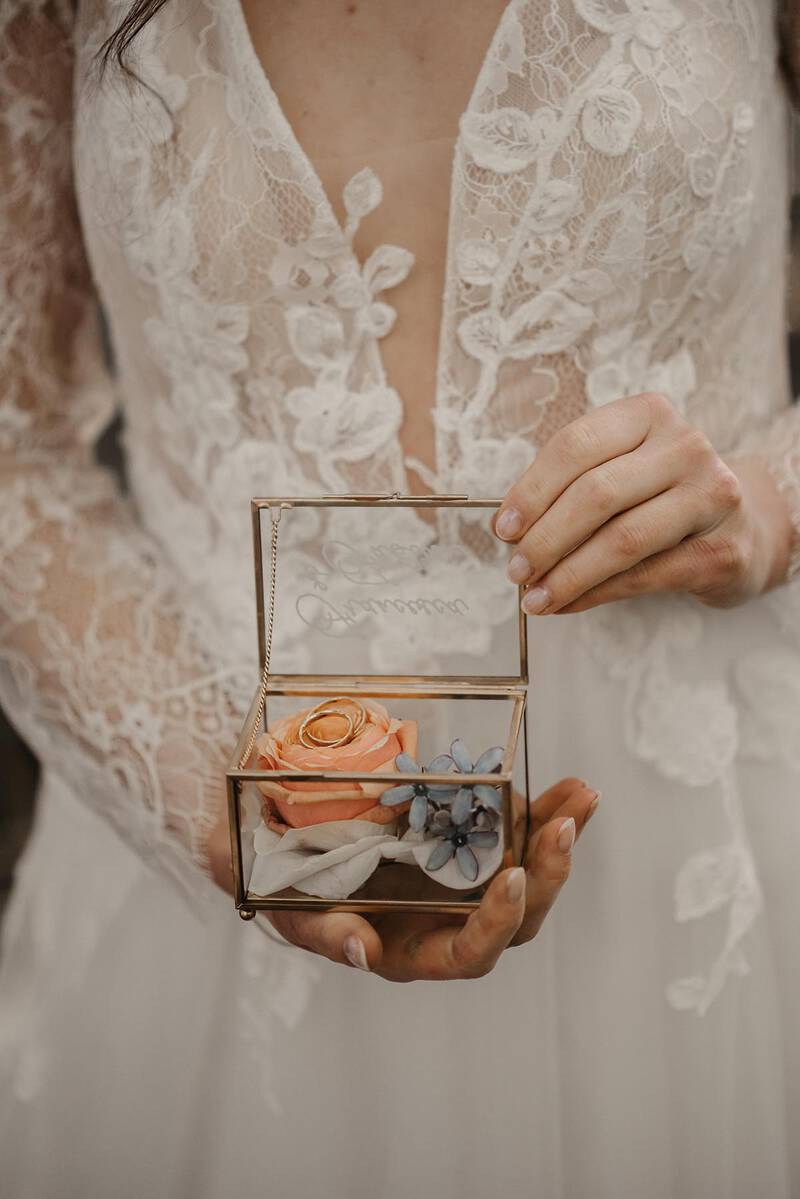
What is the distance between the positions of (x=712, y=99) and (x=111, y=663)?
0.69 meters

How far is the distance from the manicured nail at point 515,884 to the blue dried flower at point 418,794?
60 mm

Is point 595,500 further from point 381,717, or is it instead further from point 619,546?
point 381,717

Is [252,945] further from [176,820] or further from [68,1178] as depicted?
[68,1178]

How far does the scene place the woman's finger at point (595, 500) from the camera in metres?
0.70

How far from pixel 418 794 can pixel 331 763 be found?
57mm

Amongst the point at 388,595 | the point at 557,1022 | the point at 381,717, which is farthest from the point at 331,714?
the point at 557,1022

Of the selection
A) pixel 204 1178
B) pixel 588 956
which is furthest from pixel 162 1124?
pixel 588 956

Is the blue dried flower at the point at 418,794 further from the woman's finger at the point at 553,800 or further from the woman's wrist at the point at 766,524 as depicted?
the woman's wrist at the point at 766,524

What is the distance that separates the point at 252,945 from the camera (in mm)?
952

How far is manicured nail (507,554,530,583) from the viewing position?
2.36ft

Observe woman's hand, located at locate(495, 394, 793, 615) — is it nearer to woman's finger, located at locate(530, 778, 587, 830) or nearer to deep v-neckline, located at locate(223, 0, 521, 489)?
woman's finger, located at locate(530, 778, 587, 830)

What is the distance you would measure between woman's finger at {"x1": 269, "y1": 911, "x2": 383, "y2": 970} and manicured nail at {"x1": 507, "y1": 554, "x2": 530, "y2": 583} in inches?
9.6

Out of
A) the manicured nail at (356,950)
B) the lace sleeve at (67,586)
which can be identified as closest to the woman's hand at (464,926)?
the manicured nail at (356,950)

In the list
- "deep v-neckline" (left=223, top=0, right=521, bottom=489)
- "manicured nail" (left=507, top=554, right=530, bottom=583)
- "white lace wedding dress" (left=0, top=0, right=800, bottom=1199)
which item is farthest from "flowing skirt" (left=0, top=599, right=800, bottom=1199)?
"deep v-neckline" (left=223, top=0, right=521, bottom=489)
